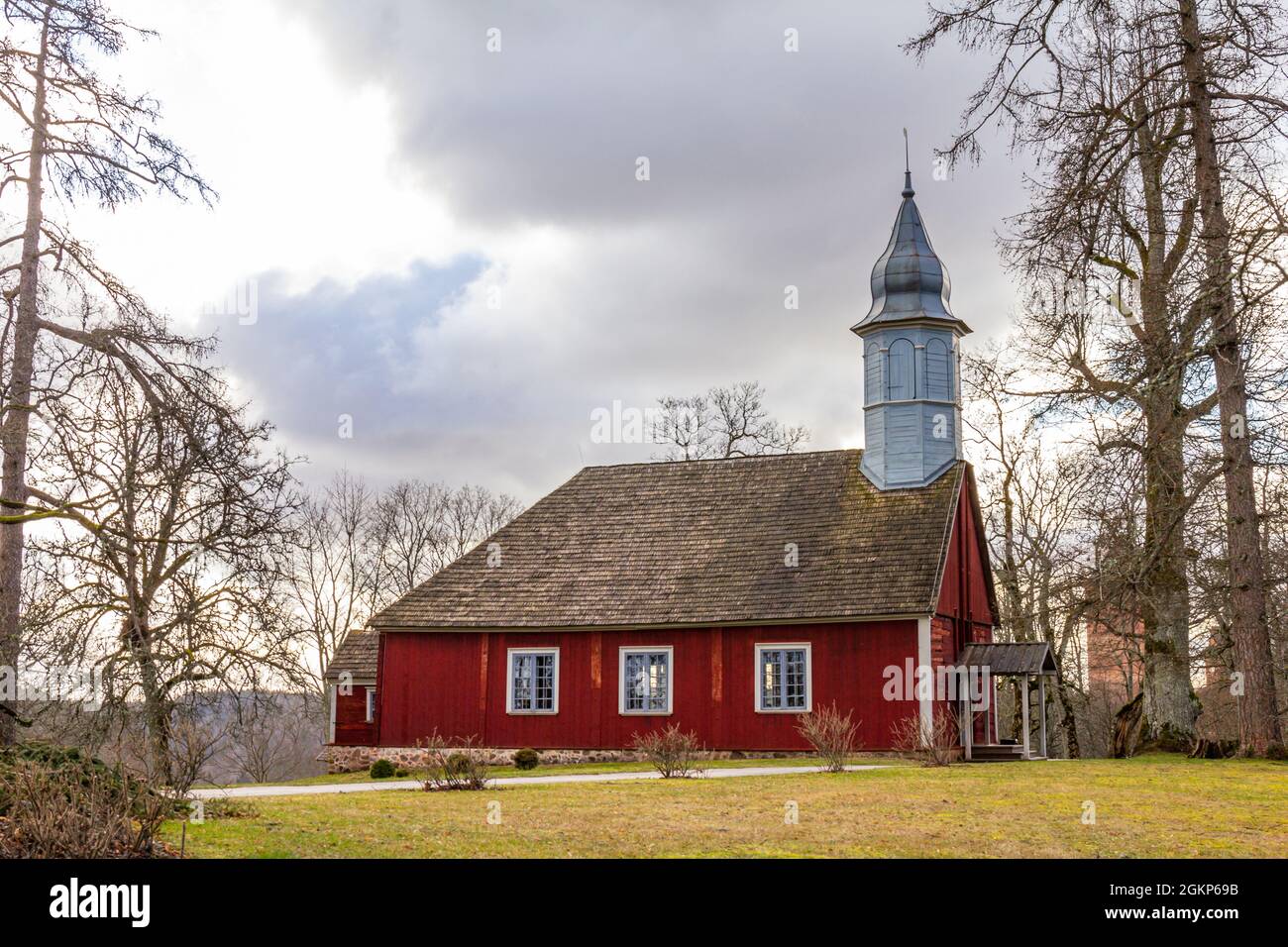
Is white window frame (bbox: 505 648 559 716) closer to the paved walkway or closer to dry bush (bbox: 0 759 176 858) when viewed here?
the paved walkway

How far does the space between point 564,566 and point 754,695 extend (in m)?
5.78

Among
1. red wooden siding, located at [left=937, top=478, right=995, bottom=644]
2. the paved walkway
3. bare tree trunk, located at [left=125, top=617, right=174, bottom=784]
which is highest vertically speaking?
red wooden siding, located at [left=937, top=478, right=995, bottom=644]

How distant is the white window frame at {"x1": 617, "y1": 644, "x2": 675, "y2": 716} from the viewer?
27.8 metres

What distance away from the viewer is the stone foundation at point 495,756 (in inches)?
1054

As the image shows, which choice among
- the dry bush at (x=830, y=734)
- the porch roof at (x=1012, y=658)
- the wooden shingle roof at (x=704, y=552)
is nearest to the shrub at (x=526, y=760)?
the wooden shingle roof at (x=704, y=552)

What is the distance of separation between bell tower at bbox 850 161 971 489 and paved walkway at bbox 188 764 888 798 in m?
8.37

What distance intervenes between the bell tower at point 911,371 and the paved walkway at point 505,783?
27.5ft

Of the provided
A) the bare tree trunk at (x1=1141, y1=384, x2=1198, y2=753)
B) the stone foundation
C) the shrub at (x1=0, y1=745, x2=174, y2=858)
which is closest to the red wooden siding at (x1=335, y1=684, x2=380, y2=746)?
the stone foundation

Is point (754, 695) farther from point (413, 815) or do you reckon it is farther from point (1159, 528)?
point (413, 815)

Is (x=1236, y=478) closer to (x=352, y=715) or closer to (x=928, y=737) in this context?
(x=928, y=737)

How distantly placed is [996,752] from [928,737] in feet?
11.8

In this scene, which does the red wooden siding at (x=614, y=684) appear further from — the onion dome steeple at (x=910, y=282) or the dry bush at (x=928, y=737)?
the onion dome steeple at (x=910, y=282)

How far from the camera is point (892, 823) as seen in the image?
42.0 ft
